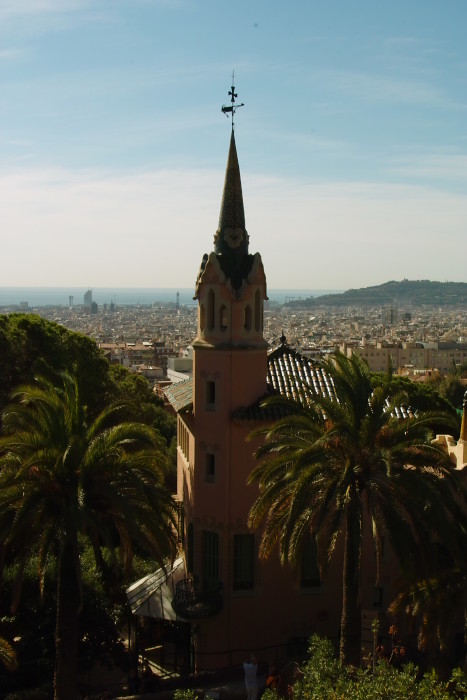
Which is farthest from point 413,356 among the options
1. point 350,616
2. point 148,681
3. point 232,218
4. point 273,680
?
point 273,680

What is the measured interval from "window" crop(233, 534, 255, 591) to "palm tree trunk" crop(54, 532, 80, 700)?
408 centimetres

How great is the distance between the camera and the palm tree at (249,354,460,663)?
38.8 ft

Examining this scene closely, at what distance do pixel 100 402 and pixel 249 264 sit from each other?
40.0ft

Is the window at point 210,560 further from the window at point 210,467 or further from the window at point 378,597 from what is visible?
the window at point 378,597

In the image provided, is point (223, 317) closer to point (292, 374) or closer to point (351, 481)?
point (292, 374)

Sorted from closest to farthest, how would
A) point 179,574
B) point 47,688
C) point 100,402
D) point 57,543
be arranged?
point 57,543
point 47,688
point 179,574
point 100,402

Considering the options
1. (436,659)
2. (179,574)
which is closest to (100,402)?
(179,574)

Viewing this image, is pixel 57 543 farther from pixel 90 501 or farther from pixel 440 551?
pixel 440 551

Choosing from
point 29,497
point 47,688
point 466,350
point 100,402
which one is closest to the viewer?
point 29,497

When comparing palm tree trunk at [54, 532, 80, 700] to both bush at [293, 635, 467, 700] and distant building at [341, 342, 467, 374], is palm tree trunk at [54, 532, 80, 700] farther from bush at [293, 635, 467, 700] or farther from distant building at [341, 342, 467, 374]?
distant building at [341, 342, 467, 374]

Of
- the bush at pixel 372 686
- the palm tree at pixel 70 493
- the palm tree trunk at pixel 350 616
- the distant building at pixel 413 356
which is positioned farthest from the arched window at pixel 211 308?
the distant building at pixel 413 356

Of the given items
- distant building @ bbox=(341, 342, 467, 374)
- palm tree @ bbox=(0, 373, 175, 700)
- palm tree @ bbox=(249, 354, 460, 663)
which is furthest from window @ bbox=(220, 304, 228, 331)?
distant building @ bbox=(341, 342, 467, 374)

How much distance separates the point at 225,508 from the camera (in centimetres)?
1570

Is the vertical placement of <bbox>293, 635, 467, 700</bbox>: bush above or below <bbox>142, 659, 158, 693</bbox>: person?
above
